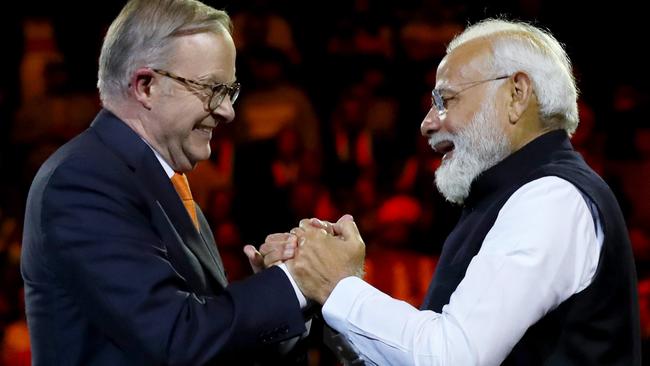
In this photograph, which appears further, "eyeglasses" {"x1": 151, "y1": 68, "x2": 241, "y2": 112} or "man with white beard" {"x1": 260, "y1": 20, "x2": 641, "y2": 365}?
"eyeglasses" {"x1": 151, "y1": 68, "x2": 241, "y2": 112}

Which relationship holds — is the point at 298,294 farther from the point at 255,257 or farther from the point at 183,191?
the point at 183,191

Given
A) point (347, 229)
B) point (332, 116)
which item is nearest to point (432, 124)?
point (347, 229)

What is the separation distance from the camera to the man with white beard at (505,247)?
6.85 ft

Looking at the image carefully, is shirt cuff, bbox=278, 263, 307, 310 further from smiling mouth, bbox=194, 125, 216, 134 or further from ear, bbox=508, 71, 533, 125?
ear, bbox=508, 71, 533, 125

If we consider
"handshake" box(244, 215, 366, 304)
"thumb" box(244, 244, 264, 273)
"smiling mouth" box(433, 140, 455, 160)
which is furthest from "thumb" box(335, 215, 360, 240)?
"smiling mouth" box(433, 140, 455, 160)

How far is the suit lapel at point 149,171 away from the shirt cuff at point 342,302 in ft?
1.01

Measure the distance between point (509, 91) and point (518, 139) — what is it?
0.13 metres

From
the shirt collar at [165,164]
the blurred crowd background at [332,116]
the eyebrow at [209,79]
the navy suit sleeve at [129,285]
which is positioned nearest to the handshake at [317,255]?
the navy suit sleeve at [129,285]

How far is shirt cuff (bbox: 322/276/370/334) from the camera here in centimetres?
222

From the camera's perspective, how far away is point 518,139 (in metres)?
2.47

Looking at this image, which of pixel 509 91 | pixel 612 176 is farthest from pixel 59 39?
pixel 509 91

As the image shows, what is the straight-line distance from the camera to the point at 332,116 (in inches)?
228

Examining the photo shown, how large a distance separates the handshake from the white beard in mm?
319

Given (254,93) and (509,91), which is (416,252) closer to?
(254,93)
